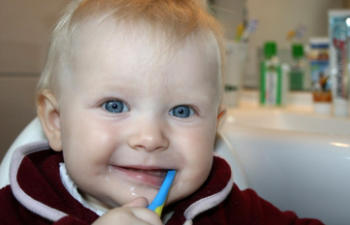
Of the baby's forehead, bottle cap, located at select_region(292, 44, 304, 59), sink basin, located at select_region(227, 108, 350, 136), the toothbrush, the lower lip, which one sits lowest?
sink basin, located at select_region(227, 108, 350, 136)

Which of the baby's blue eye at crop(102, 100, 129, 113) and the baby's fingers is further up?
the baby's blue eye at crop(102, 100, 129, 113)

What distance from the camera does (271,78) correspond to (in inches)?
45.0

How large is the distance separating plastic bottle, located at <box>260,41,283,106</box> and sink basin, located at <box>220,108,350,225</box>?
497 millimetres

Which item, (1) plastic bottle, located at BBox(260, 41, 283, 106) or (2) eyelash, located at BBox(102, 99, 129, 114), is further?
(1) plastic bottle, located at BBox(260, 41, 283, 106)

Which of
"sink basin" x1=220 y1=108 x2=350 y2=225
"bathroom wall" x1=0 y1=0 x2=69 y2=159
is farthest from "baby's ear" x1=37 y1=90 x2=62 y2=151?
"bathroom wall" x1=0 y1=0 x2=69 y2=159

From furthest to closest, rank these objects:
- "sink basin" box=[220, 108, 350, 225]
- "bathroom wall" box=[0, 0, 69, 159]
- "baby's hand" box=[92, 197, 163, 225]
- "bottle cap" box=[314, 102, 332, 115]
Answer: "bottle cap" box=[314, 102, 332, 115]
"bathroom wall" box=[0, 0, 69, 159]
"sink basin" box=[220, 108, 350, 225]
"baby's hand" box=[92, 197, 163, 225]

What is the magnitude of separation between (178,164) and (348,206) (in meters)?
0.29

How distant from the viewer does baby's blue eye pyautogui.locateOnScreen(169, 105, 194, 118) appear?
47 centimetres


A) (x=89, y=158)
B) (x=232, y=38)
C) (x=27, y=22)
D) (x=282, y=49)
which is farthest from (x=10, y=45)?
(x=282, y=49)

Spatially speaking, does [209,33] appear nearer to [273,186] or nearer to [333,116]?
[273,186]

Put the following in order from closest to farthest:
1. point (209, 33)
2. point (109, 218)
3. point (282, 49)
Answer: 1. point (109, 218)
2. point (209, 33)
3. point (282, 49)

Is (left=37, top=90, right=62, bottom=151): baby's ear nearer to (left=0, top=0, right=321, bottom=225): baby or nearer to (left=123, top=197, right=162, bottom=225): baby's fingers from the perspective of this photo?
(left=0, top=0, right=321, bottom=225): baby

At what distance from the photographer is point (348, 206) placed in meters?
0.57

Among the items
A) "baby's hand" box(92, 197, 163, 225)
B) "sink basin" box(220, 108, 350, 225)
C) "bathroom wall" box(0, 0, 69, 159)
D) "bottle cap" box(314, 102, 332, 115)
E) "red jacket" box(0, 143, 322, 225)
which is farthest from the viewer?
"bottle cap" box(314, 102, 332, 115)
